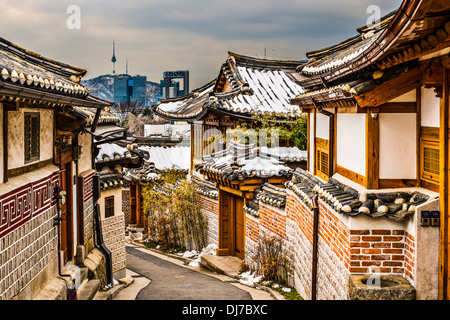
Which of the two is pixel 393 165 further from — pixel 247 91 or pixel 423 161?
pixel 247 91

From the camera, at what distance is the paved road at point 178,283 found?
37.7 ft

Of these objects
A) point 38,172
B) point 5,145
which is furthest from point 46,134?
point 5,145

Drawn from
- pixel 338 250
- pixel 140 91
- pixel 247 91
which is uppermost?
pixel 140 91

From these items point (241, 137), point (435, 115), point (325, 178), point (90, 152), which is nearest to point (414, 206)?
point (435, 115)

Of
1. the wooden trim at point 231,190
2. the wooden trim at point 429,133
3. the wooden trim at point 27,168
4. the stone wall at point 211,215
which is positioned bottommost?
the stone wall at point 211,215

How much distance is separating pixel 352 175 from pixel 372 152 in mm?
975

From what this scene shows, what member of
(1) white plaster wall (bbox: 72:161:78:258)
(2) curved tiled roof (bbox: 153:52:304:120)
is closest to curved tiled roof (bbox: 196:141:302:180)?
(2) curved tiled roof (bbox: 153:52:304:120)

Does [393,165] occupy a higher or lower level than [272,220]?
higher

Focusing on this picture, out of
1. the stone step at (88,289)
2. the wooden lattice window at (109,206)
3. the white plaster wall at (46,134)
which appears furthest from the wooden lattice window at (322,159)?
the wooden lattice window at (109,206)

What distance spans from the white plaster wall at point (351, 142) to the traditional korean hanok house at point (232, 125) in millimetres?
2843

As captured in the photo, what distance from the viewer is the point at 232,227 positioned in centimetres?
1602

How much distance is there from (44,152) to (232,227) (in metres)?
7.83

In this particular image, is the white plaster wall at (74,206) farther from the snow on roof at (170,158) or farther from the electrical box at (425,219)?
the snow on roof at (170,158)

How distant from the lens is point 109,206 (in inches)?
630
